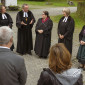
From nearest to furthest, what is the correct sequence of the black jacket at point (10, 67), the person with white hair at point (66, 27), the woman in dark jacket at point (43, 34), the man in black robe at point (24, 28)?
the black jacket at point (10, 67)
the person with white hair at point (66, 27)
the woman in dark jacket at point (43, 34)
the man in black robe at point (24, 28)

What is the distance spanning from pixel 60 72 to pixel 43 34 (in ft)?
15.4

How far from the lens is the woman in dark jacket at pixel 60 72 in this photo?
8.88ft

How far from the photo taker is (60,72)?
2762 mm

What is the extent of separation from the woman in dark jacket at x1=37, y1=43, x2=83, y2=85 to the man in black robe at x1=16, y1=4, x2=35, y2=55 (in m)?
4.89

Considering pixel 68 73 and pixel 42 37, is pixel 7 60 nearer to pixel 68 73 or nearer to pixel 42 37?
pixel 68 73

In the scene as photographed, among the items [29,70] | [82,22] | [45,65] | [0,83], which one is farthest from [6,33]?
[82,22]

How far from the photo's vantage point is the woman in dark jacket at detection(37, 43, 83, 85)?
2.71 m

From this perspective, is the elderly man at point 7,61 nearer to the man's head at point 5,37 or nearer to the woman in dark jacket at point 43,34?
the man's head at point 5,37

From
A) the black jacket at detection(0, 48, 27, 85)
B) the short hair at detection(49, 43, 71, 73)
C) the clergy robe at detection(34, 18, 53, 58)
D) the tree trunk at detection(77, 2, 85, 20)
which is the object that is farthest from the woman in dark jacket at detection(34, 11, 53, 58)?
the tree trunk at detection(77, 2, 85, 20)

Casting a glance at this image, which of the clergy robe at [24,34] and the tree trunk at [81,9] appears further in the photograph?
the tree trunk at [81,9]

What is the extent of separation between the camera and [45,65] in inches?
271

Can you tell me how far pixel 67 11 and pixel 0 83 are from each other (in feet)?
14.2

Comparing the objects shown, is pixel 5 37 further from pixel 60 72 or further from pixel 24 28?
pixel 24 28

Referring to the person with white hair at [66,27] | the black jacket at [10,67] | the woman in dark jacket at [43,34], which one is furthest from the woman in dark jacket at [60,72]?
the woman in dark jacket at [43,34]
